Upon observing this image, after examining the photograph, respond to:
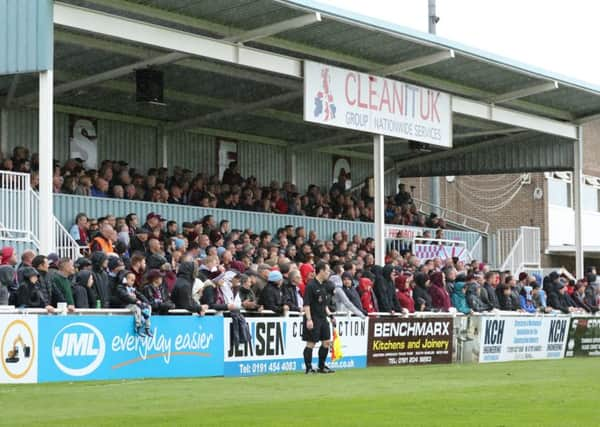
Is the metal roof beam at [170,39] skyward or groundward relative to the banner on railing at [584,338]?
skyward

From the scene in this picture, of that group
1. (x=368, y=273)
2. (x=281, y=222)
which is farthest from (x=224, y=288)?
(x=281, y=222)

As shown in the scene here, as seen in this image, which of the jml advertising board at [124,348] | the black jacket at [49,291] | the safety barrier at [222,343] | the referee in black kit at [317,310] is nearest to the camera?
the safety barrier at [222,343]

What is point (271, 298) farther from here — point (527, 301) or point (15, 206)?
point (527, 301)

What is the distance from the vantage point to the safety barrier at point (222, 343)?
1789 centimetres

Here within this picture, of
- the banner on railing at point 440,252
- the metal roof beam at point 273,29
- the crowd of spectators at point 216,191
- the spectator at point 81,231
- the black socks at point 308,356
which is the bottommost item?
the black socks at point 308,356

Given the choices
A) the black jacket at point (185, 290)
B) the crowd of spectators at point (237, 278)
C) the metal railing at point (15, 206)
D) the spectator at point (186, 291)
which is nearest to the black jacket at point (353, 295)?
the crowd of spectators at point (237, 278)

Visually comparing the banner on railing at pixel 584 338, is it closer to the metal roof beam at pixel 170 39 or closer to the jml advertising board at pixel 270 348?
the jml advertising board at pixel 270 348

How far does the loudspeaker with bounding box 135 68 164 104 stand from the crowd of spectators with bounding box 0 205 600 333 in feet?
8.17

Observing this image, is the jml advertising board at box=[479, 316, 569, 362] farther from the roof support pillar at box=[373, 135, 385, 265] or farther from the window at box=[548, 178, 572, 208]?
the window at box=[548, 178, 572, 208]

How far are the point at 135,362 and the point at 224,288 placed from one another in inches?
96.9

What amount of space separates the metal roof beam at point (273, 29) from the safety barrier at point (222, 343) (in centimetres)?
584

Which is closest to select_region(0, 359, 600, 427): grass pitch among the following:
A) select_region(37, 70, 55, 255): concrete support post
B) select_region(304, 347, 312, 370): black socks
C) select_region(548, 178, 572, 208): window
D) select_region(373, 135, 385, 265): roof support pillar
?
select_region(304, 347, 312, 370): black socks

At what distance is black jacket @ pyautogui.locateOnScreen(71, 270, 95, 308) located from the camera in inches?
744

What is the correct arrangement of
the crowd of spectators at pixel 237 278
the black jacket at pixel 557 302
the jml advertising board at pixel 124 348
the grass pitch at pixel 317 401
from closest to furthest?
the grass pitch at pixel 317 401
the jml advertising board at pixel 124 348
the crowd of spectators at pixel 237 278
the black jacket at pixel 557 302
